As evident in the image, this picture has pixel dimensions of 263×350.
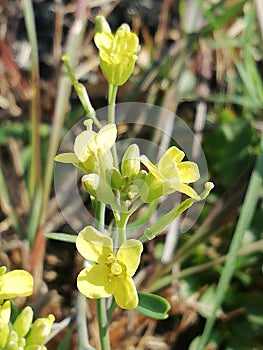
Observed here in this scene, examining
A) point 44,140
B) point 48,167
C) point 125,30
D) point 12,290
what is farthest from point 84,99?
point 44,140

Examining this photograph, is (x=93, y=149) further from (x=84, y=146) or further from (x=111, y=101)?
(x=111, y=101)

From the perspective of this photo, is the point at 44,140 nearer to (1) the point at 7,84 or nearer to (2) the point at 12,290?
(1) the point at 7,84

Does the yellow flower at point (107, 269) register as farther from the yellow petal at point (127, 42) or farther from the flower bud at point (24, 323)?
the yellow petal at point (127, 42)

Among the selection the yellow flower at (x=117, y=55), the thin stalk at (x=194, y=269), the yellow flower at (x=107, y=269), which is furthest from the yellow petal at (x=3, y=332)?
the thin stalk at (x=194, y=269)

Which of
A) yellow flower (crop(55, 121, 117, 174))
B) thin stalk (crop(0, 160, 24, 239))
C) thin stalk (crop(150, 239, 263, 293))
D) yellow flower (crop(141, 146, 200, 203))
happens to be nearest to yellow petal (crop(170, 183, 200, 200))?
yellow flower (crop(141, 146, 200, 203))

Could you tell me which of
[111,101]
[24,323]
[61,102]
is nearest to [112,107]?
[111,101]
